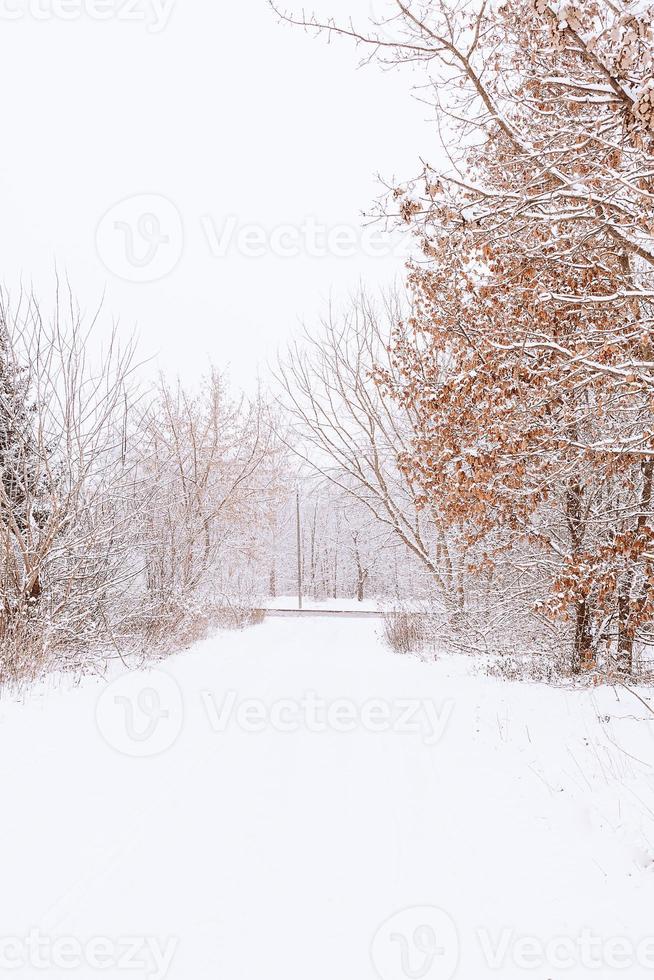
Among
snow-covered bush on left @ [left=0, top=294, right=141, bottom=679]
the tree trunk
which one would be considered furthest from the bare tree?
snow-covered bush on left @ [left=0, top=294, right=141, bottom=679]

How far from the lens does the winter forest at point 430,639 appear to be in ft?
10.5

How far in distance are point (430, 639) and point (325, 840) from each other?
9.59 metres

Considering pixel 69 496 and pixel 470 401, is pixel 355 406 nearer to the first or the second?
pixel 69 496

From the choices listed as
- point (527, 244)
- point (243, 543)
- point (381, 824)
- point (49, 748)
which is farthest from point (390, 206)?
point (243, 543)

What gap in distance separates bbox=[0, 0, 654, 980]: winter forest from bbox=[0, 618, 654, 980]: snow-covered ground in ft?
0.08

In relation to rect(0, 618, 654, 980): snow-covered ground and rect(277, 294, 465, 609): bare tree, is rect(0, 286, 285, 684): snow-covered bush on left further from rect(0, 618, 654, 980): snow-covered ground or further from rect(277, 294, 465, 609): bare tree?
rect(277, 294, 465, 609): bare tree

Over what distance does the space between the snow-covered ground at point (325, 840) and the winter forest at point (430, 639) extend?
0.08 ft

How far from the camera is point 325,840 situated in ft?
13.3

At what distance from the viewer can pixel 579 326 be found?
241 inches

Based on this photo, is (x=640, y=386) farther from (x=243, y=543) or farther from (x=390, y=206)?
(x=243, y=543)

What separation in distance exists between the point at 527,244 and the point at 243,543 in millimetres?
23366

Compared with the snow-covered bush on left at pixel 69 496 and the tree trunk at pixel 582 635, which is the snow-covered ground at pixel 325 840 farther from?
the snow-covered bush on left at pixel 69 496

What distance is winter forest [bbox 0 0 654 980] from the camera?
A: 10.5 feet

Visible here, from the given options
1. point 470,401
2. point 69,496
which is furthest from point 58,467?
point 470,401
